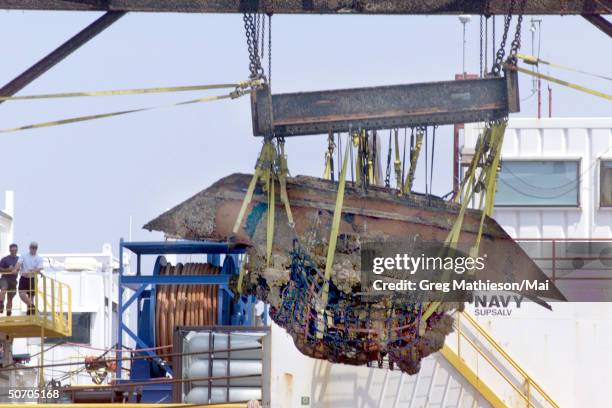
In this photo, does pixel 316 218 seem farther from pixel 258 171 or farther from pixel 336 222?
pixel 258 171

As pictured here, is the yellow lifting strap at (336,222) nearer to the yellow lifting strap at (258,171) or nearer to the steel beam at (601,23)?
the yellow lifting strap at (258,171)

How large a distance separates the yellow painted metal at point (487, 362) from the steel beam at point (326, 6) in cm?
1122

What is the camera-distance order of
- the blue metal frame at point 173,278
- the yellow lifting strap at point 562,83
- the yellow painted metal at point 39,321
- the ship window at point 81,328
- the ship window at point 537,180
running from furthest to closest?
the ship window at point 81,328, the yellow painted metal at point 39,321, the ship window at point 537,180, the blue metal frame at point 173,278, the yellow lifting strap at point 562,83

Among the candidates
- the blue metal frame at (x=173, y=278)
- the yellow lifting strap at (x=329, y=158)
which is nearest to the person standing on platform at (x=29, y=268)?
the blue metal frame at (x=173, y=278)

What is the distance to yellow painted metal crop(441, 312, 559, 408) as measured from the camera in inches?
1128

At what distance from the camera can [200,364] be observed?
98.0 ft

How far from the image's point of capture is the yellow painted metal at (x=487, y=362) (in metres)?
28.6

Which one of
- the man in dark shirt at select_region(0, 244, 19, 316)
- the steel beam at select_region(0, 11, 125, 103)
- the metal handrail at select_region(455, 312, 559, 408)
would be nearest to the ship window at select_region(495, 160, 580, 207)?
the metal handrail at select_region(455, 312, 559, 408)

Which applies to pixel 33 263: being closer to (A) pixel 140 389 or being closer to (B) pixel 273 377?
(A) pixel 140 389

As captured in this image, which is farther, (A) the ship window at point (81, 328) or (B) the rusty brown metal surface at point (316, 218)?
(A) the ship window at point (81, 328)

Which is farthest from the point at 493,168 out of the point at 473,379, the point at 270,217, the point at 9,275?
the point at 9,275

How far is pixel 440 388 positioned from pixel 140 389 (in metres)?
6.59

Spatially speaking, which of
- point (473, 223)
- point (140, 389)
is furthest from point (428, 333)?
point (140, 389)

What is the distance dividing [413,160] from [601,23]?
94.6 inches
